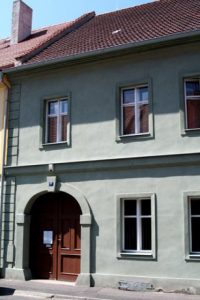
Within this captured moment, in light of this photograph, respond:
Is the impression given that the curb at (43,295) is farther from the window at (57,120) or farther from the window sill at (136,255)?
the window at (57,120)

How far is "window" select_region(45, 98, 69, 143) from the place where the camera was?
14.4 m

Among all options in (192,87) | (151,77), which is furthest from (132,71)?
(192,87)

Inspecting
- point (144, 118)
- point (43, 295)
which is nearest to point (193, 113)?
point (144, 118)

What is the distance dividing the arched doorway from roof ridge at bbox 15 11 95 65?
16.0 ft

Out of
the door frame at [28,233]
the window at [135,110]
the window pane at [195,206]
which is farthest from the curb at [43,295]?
the window at [135,110]

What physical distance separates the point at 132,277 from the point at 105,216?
190 cm

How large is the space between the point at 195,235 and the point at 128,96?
182 inches

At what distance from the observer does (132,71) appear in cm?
1346

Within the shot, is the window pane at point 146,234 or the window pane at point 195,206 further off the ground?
the window pane at point 195,206

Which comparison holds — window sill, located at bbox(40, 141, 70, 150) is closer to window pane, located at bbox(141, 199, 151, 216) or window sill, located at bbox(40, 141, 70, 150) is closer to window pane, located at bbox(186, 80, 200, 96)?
window pane, located at bbox(141, 199, 151, 216)

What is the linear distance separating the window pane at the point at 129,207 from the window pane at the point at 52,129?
3334 mm

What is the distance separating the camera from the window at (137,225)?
12602mm

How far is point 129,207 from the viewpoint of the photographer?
1302 cm

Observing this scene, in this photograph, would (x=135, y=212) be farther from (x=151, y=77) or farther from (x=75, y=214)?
(x=151, y=77)
